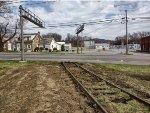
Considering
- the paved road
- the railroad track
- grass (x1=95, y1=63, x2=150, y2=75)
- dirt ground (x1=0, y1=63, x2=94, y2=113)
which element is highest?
the railroad track

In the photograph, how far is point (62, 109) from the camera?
396 inches

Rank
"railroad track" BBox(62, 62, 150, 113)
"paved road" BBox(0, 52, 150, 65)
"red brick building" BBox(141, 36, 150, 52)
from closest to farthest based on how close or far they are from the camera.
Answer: "railroad track" BBox(62, 62, 150, 113), "paved road" BBox(0, 52, 150, 65), "red brick building" BBox(141, 36, 150, 52)

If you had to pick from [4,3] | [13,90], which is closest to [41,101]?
[13,90]

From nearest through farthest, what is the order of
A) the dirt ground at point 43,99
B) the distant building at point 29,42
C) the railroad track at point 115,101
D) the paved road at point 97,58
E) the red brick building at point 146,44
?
the railroad track at point 115,101
the dirt ground at point 43,99
the paved road at point 97,58
the red brick building at point 146,44
the distant building at point 29,42

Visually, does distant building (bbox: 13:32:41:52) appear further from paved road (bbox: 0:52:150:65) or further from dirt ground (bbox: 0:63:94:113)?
dirt ground (bbox: 0:63:94:113)

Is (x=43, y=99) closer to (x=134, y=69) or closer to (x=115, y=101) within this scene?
(x=115, y=101)

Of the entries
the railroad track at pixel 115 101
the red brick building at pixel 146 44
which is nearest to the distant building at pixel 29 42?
the red brick building at pixel 146 44

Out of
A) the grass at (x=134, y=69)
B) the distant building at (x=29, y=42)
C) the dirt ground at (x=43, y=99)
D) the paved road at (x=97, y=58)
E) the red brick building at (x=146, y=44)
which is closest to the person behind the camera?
the dirt ground at (x=43, y=99)

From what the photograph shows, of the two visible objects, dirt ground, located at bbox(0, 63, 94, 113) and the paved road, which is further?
the paved road

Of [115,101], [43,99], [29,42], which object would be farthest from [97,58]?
[29,42]

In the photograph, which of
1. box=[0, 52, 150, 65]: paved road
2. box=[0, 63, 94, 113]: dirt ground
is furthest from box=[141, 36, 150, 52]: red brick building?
box=[0, 63, 94, 113]: dirt ground

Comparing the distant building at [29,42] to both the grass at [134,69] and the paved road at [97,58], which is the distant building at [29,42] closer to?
the paved road at [97,58]

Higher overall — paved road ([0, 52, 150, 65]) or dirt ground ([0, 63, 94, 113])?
dirt ground ([0, 63, 94, 113])

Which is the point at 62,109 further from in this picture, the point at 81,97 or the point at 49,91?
the point at 49,91
